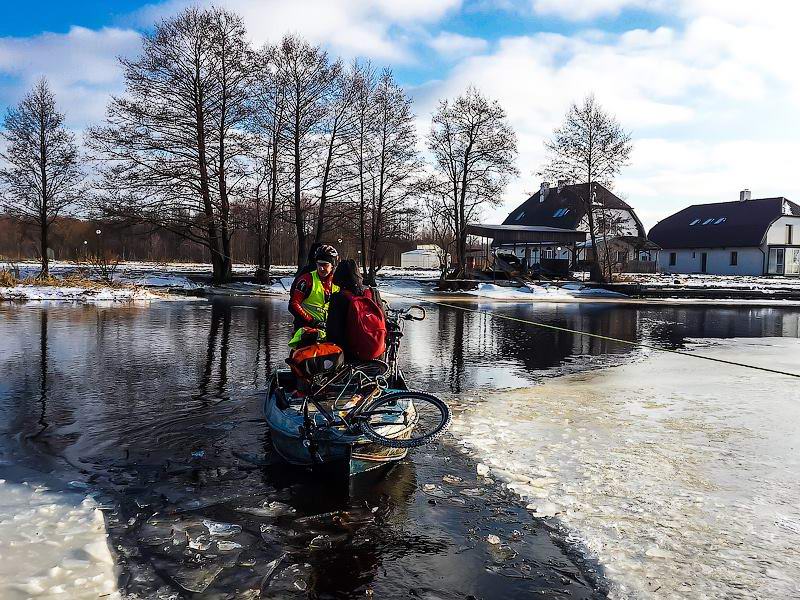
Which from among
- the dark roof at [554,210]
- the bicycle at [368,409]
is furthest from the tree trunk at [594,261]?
the bicycle at [368,409]

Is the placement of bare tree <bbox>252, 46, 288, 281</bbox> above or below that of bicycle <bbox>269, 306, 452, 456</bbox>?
above

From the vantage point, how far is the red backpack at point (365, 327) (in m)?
5.62

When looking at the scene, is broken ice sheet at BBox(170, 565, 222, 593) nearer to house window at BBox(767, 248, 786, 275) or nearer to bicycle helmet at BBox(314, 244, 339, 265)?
bicycle helmet at BBox(314, 244, 339, 265)

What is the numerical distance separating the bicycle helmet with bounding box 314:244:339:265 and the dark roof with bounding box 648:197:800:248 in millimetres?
58483

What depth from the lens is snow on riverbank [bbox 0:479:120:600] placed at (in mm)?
3658

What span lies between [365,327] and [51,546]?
287cm

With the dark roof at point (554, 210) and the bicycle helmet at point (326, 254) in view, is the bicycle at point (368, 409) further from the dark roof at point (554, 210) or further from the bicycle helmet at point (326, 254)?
the dark roof at point (554, 210)

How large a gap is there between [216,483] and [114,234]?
100 ft

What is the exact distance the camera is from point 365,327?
18.5 ft

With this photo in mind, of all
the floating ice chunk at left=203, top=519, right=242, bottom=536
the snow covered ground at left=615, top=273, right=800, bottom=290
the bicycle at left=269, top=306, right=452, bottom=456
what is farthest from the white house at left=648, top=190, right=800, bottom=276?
the floating ice chunk at left=203, top=519, right=242, bottom=536

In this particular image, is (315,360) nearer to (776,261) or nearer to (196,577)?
(196,577)

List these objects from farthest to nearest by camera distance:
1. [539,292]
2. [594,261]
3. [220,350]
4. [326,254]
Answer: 1. [594,261]
2. [539,292]
3. [220,350]
4. [326,254]

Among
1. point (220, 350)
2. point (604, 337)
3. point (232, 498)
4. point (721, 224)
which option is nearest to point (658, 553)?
point (232, 498)

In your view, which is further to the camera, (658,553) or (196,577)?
(658,553)
